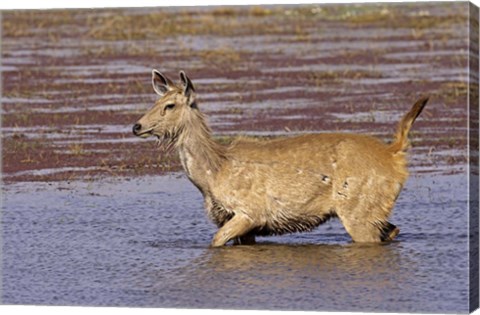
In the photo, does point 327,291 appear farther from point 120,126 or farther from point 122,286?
point 120,126

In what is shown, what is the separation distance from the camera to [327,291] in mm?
10141

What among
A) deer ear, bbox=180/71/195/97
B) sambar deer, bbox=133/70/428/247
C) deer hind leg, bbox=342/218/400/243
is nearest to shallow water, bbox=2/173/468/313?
deer hind leg, bbox=342/218/400/243

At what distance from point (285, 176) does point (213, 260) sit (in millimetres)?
886

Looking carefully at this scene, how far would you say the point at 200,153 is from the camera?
1141 centimetres

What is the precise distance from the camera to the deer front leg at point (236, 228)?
11.2 metres

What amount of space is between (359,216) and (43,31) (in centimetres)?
1503

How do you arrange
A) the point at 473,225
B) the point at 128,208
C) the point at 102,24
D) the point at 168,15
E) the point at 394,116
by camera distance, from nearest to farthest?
the point at 473,225
the point at 128,208
the point at 394,116
the point at 102,24
the point at 168,15

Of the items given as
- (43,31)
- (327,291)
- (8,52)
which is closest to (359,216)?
(327,291)

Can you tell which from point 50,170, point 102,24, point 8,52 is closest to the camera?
point 50,170

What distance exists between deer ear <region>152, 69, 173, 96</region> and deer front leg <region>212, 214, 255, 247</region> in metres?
1.16

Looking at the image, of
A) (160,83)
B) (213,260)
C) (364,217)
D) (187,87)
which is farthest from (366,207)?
(160,83)

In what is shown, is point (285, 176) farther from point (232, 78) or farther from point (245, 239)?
point (232, 78)

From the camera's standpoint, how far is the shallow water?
33.1ft

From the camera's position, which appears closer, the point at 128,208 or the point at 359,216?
the point at 359,216
